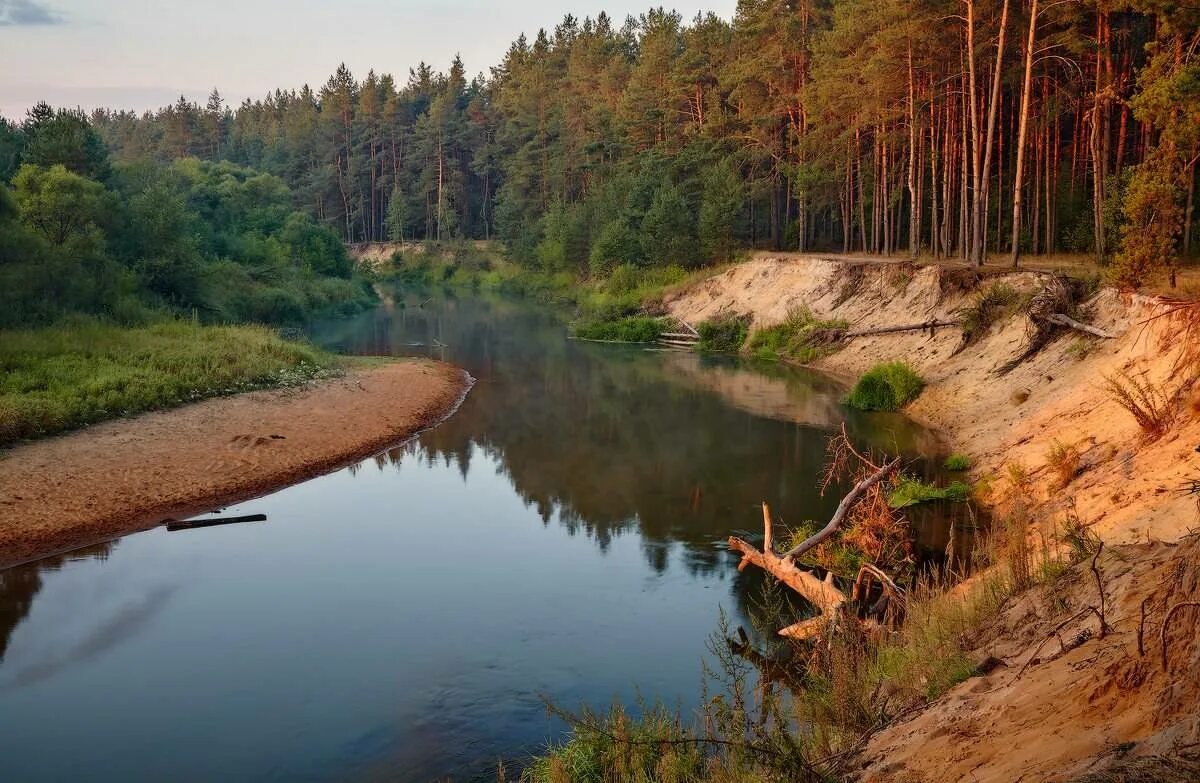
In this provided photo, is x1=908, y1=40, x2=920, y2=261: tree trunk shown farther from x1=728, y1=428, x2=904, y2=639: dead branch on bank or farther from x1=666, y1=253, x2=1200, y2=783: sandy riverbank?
x1=728, y1=428, x2=904, y2=639: dead branch on bank

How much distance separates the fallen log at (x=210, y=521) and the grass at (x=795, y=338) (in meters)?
25.2

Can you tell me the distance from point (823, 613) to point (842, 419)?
1587 cm

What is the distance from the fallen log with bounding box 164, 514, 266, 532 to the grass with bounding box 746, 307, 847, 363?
82.6 feet

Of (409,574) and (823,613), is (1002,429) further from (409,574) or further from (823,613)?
(409,574)

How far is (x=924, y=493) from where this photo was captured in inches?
721

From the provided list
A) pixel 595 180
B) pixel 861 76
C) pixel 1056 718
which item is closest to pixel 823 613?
pixel 1056 718

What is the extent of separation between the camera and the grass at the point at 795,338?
38.2m

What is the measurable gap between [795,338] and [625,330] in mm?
10797

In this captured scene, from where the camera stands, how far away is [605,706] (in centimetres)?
1141

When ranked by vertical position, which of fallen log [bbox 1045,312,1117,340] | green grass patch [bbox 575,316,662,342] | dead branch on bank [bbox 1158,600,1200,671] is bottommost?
dead branch on bank [bbox 1158,600,1200,671]

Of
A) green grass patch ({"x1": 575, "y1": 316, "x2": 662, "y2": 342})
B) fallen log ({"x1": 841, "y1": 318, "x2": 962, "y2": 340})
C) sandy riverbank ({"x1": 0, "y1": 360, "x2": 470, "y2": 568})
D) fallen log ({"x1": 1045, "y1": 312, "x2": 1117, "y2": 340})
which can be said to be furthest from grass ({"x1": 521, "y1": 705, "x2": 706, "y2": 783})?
green grass patch ({"x1": 575, "y1": 316, "x2": 662, "y2": 342})

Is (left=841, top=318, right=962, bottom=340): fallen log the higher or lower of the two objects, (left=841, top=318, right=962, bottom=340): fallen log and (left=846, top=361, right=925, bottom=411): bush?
the higher

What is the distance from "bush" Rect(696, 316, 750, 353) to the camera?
1710 inches

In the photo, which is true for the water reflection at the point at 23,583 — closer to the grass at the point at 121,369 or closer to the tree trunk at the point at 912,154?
the grass at the point at 121,369
